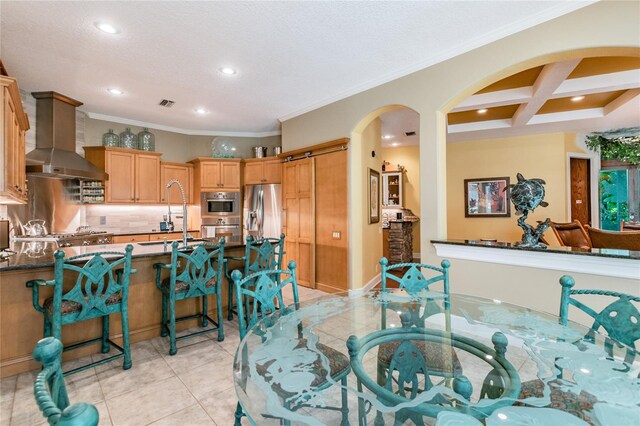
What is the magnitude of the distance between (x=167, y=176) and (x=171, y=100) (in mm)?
1727

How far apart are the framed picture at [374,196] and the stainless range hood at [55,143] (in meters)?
4.34

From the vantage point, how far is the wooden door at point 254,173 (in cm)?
585

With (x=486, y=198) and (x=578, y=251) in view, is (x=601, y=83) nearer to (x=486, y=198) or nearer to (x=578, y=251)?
(x=578, y=251)

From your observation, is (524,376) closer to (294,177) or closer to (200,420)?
(200,420)

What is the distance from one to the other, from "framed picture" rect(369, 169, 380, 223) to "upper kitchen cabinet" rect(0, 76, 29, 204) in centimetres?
413

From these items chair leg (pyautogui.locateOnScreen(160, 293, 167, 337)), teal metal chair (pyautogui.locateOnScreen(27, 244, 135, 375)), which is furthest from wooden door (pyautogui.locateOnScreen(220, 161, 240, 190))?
teal metal chair (pyautogui.locateOnScreen(27, 244, 135, 375))

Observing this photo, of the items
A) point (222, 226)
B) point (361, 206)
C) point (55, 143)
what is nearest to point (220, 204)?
point (222, 226)

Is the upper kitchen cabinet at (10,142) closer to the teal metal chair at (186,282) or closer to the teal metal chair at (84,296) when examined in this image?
the teal metal chair at (84,296)

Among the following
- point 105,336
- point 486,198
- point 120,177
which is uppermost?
point 120,177

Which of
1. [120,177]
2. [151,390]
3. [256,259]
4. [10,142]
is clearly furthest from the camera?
[120,177]

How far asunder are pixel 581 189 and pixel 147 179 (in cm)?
908

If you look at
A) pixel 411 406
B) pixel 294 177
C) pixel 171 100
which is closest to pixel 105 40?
pixel 171 100

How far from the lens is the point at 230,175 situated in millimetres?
5988

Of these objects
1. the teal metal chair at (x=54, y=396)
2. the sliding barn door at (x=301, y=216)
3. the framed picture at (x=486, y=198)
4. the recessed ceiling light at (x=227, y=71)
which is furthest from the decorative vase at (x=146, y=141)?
the framed picture at (x=486, y=198)
